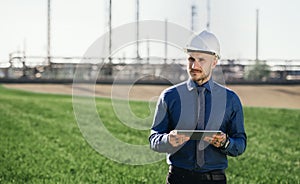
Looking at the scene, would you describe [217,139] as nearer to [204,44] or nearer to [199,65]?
[199,65]

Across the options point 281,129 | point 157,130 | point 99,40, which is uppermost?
point 99,40

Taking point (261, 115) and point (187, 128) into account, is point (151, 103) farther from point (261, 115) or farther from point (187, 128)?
point (261, 115)

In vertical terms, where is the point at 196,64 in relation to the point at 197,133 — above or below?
above

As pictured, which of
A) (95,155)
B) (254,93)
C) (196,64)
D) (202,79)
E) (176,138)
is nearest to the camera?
(176,138)

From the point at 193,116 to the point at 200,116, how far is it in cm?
5

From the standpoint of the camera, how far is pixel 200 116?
4.26 m

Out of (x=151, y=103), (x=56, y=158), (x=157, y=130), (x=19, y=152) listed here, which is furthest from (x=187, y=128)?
(x=19, y=152)

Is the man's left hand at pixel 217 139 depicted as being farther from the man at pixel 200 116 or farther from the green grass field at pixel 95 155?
the green grass field at pixel 95 155

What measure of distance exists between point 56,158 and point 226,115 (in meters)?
6.47

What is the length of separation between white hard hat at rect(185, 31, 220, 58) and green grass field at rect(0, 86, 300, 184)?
167 inches

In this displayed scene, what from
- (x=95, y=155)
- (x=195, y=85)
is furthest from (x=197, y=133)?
(x=95, y=155)

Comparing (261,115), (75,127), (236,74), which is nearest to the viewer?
(75,127)

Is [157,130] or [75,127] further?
[75,127]

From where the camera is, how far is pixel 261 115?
1955cm
